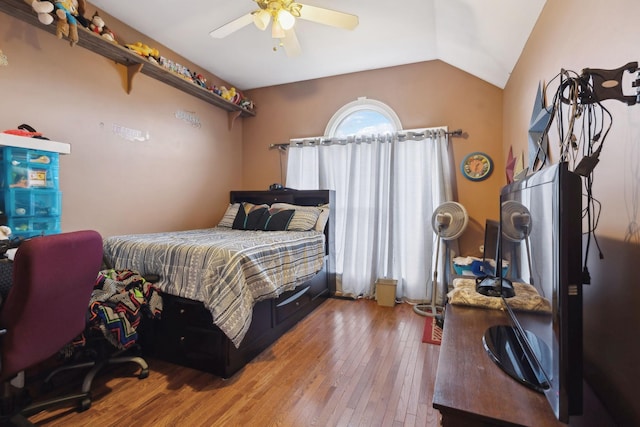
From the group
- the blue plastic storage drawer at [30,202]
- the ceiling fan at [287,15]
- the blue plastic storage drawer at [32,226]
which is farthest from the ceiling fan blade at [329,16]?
the blue plastic storage drawer at [32,226]

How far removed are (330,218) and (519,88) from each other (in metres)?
2.12

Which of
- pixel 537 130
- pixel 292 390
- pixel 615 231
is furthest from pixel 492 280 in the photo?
pixel 292 390

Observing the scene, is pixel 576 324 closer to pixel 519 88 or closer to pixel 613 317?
pixel 613 317

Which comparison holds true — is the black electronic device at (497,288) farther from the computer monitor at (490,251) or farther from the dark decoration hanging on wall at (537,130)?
the computer monitor at (490,251)

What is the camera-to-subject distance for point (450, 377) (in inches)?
35.4

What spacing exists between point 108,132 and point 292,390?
250 cm

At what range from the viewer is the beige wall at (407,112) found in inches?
122

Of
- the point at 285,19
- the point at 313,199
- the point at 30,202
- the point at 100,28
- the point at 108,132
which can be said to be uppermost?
the point at 100,28

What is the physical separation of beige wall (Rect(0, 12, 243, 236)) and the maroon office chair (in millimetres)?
1143

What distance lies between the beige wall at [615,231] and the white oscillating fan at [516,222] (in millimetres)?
262

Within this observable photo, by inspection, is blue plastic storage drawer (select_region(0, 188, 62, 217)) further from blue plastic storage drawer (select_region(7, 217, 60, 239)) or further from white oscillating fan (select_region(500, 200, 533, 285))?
white oscillating fan (select_region(500, 200, 533, 285))

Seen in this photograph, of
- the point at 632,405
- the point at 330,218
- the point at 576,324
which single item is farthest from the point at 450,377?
the point at 330,218

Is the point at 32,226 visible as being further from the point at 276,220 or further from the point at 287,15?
the point at 287,15

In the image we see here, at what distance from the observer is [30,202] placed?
187 centimetres
